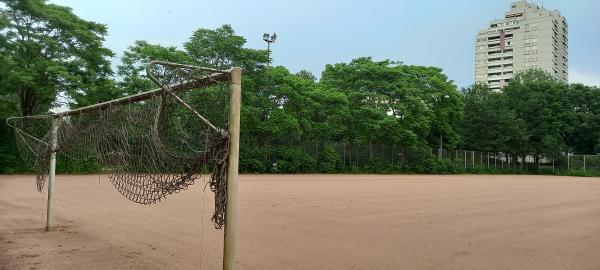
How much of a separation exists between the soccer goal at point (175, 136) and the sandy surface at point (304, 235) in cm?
134

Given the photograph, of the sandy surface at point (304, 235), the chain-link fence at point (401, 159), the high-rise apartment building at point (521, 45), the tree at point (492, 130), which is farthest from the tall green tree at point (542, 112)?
the high-rise apartment building at point (521, 45)

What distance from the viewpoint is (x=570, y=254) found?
6.95 m

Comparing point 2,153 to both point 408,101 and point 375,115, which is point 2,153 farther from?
point 408,101

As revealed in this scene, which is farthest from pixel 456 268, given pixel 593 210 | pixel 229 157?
pixel 593 210

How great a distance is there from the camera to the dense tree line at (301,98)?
2348 cm

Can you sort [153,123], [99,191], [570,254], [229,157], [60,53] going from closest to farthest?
1. [229,157]
2. [153,123]
3. [570,254]
4. [99,191]
5. [60,53]

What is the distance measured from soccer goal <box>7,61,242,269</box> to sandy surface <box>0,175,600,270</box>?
134 centimetres

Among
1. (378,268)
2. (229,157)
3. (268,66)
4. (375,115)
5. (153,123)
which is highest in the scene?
(268,66)

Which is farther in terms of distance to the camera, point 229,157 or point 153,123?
point 153,123

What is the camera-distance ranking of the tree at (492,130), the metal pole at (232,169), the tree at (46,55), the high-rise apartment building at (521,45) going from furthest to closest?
the high-rise apartment building at (521,45)
the tree at (492,130)
the tree at (46,55)
the metal pole at (232,169)

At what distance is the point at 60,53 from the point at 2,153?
552 centimetres

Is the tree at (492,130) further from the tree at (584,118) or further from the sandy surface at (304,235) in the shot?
the sandy surface at (304,235)

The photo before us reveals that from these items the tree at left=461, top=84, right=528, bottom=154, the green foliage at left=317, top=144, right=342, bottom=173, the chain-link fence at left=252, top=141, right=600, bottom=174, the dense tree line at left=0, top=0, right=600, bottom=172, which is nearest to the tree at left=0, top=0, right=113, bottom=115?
the dense tree line at left=0, top=0, right=600, bottom=172

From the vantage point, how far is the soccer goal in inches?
153
